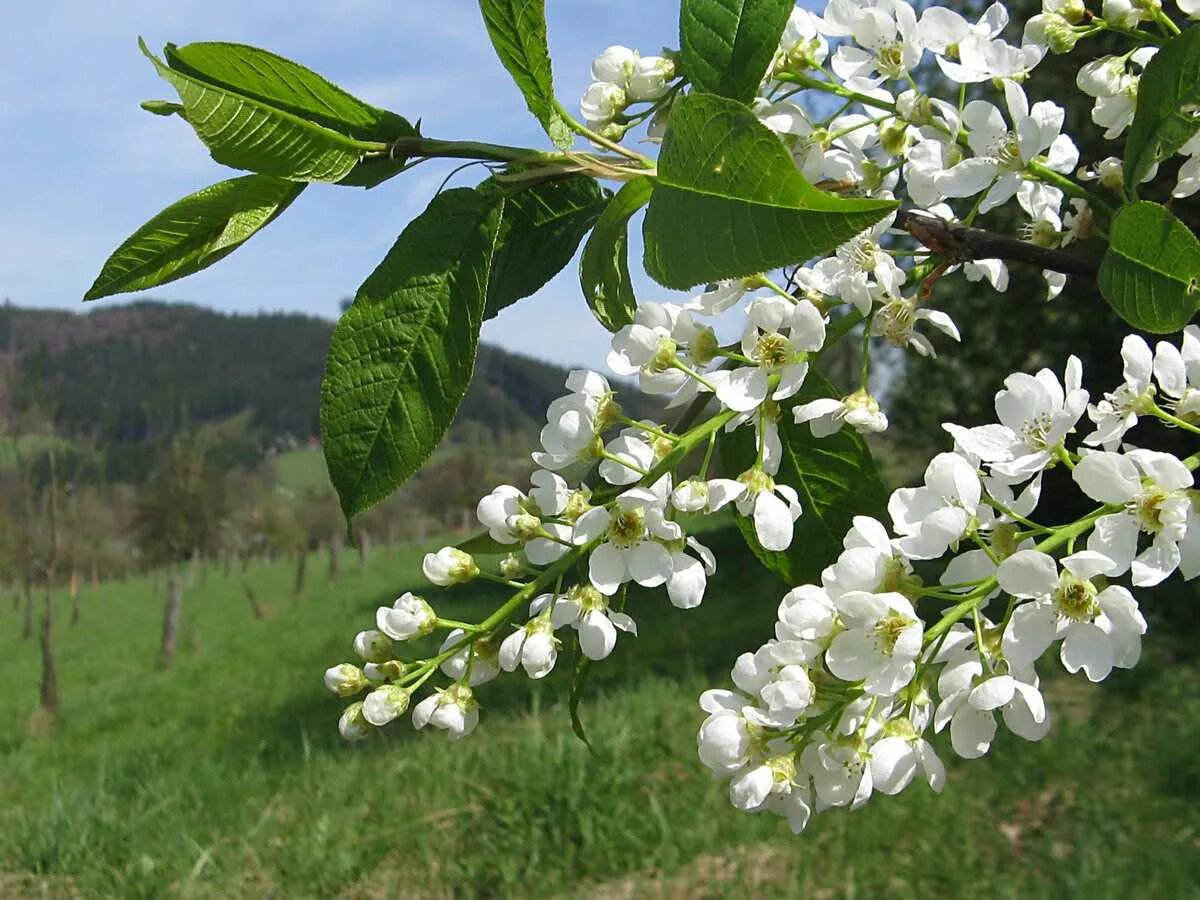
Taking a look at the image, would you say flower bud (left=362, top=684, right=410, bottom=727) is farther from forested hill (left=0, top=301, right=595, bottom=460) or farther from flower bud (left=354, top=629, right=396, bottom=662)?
forested hill (left=0, top=301, right=595, bottom=460)

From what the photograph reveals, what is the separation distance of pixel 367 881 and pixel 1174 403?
4178 mm

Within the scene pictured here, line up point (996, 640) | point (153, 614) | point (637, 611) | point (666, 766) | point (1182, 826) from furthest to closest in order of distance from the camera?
point (153, 614) → point (637, 611) → point (666, 766) → point (1182, 826) → point (996, 640)

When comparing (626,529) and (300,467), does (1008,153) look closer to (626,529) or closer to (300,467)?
(626,529)

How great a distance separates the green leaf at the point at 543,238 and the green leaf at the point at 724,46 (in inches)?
3.8

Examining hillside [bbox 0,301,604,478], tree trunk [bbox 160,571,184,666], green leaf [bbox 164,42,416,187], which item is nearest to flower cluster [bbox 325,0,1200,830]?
green leaf [bbox 164,42,416,187]

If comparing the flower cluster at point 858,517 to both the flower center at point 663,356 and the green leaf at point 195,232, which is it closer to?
the flower center at point 663,356

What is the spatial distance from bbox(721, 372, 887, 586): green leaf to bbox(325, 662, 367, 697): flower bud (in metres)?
0.23

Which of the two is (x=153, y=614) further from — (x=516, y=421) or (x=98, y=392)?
(x=516, y=421)

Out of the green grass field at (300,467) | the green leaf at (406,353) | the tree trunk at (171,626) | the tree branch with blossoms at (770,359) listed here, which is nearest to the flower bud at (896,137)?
the tree branch with blossoms at (770,359)

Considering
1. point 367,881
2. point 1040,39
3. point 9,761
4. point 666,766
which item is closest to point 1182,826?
point 666,766

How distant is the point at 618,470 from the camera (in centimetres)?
54

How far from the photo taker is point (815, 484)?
1.92 feet

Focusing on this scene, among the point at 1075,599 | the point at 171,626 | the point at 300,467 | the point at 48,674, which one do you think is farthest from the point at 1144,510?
the point at 300,467

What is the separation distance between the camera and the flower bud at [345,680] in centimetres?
59
